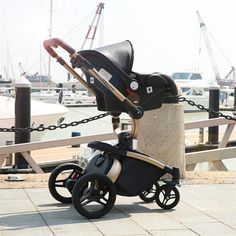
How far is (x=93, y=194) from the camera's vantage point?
5.62 metres

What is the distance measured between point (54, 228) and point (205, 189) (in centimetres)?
291

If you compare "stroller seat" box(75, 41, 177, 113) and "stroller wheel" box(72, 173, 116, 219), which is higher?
"stroller seat" box(75, 41, 177, 113)

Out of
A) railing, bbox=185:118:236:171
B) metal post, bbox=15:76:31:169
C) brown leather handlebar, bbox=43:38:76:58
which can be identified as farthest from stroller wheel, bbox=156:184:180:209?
metal post, bbox=15:76:31:169

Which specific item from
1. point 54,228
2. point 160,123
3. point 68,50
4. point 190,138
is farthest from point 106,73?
point 190,138

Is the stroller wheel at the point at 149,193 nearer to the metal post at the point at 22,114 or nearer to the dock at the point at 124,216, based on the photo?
the dock at the point at 124,216

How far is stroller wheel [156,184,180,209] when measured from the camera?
6.13 m

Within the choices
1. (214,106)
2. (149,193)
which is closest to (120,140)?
(149,193)

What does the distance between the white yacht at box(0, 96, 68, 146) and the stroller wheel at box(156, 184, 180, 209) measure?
12455mm

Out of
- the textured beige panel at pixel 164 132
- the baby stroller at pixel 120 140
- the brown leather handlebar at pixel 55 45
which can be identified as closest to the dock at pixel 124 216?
the baby stroller at pixel 120 140

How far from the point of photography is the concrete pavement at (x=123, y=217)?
5.16 meters

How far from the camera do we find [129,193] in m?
5.87

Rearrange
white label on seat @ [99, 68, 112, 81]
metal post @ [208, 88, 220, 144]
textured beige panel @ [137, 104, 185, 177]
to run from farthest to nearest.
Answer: metal post @ [208, 88, 220, 144] < textured beige panel @ [137, 104, 185, 177] < white label on seat @ [99, 68, 112, 81]

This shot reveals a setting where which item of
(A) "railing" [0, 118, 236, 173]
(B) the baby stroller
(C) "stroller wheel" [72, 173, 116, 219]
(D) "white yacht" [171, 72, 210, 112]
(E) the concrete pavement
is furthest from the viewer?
(D) "white yacht" [171, 72, 210, 112]

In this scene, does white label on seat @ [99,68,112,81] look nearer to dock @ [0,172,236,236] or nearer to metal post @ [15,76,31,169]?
dock @ [0,172,236,236]
